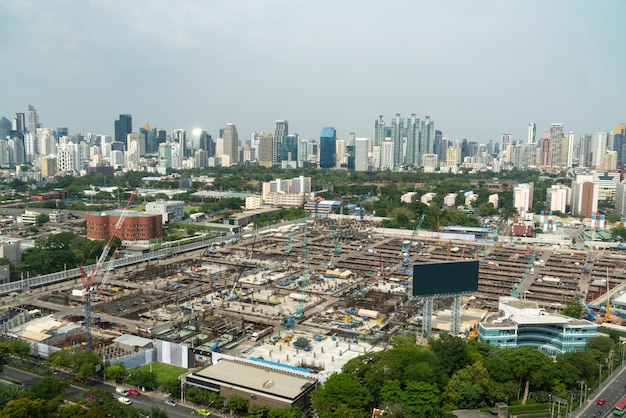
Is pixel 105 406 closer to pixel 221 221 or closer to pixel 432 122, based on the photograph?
pixel 221 221

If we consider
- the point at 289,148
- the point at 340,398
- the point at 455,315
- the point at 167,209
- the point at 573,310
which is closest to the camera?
the point at 340,398

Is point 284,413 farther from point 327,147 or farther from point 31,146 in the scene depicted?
point 31,146

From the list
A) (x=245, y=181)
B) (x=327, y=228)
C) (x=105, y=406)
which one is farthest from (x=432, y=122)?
(x=105, y=406)

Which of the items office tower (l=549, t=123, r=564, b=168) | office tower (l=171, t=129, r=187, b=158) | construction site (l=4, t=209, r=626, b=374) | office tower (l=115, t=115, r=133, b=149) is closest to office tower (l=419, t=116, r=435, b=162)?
→ office tower (l=549, t=123, r=564, b=168)

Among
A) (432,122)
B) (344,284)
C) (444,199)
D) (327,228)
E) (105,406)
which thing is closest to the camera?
(105,406)

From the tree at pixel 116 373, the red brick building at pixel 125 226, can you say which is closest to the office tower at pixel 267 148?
the red brick building at pixel 125 226

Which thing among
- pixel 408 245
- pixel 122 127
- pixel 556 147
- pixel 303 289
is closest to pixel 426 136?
pixel 556 147

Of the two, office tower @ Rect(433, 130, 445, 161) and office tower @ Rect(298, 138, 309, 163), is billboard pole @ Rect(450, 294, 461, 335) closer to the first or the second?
office tower @ Rect(298, 138, 309, 163)
